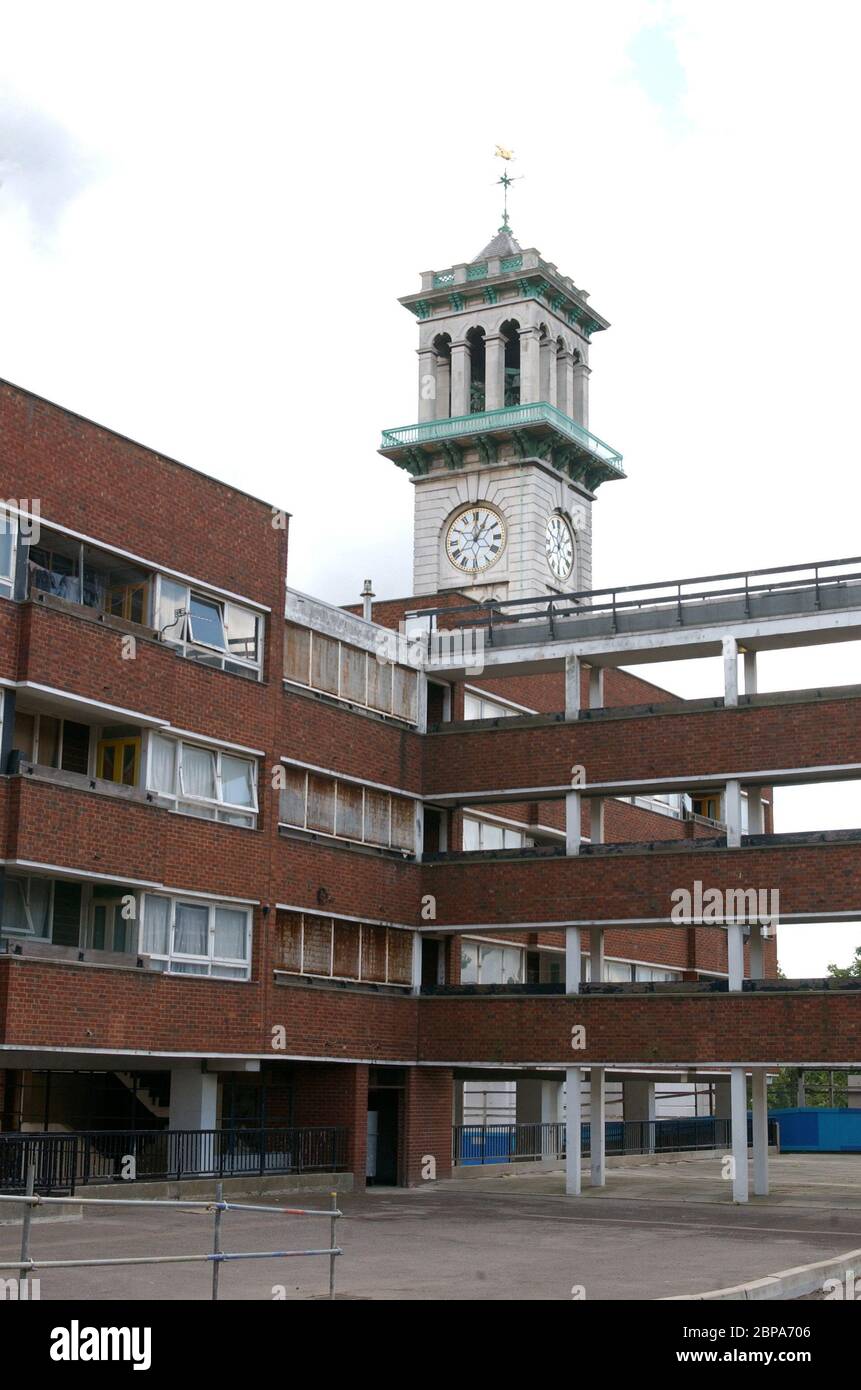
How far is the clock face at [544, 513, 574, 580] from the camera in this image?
224 feet

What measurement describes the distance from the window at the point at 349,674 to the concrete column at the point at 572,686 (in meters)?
3.76

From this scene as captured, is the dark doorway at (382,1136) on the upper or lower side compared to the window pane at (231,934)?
lower

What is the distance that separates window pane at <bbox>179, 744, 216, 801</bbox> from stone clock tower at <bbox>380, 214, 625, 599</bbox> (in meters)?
35.7

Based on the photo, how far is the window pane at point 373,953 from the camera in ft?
120

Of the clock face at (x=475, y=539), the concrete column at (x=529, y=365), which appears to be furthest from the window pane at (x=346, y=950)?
the concrete column at (x=529, y=365)

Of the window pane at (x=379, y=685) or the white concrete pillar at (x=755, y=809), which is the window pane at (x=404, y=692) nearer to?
the window pane at (x=379, y=685)

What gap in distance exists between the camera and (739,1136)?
33.5m

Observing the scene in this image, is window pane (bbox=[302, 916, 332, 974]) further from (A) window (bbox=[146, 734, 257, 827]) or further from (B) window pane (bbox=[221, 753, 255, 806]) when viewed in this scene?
(B) window pane (bbox=[221, 753, 255, 806])

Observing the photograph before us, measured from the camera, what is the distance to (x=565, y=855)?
3638 centimetres

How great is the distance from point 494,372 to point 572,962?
3880 cm

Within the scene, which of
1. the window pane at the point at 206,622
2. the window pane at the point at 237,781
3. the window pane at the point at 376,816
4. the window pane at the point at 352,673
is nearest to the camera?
the window pane at the point at 206,622

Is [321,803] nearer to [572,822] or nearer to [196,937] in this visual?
[196,937]

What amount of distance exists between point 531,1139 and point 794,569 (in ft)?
62.0
